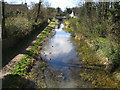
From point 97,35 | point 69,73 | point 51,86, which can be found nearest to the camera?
point 51,86

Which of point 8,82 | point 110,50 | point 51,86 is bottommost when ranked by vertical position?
point 51,86

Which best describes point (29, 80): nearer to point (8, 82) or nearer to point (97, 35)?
point (8, 82)

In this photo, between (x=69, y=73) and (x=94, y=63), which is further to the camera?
(x=94, y=63)

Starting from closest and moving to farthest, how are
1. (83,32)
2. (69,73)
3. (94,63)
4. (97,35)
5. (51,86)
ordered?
1. (51,86)
2. (69,73)
3. (94,63)
4. (97,35)
5. (83,32)

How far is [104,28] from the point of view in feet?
43.2

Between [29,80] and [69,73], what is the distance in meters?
2.31

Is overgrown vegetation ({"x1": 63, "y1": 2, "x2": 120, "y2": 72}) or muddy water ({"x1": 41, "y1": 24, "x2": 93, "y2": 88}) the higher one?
overgrown vegetation ({"x1": 63, "y1": 2, "x2": 120, "y2": 72})

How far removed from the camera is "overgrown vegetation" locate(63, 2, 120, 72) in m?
8.61

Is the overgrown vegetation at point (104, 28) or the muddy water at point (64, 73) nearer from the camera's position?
the muddy water at point (64, 73)

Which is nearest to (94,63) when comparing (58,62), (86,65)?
(86,65)

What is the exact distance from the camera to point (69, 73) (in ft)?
26.7

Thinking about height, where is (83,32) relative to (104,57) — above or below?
above

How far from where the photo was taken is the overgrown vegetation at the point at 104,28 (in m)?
8.61

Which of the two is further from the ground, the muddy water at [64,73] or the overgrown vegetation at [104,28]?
the overgrown vegetation at [104,28]
